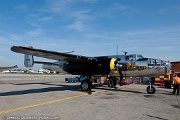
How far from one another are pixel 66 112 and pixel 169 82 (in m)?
17.7

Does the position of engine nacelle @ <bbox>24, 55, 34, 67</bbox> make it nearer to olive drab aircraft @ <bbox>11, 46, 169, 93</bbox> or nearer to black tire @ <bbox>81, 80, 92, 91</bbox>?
olive drab aircraft @ <bbox>11, 46, 169, 93</bbox>

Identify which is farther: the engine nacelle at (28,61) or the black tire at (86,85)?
the engine nacelle at (28,61)

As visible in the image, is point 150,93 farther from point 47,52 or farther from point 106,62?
point 47,52

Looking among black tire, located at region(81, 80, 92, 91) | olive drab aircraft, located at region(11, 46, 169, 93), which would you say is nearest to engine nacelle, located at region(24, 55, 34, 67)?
olive drab aircraft, located at region(11, 46, 169, 93)

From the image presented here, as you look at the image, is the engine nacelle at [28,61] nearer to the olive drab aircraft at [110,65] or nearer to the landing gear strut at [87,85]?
the olive drab aircraft at [110,65]

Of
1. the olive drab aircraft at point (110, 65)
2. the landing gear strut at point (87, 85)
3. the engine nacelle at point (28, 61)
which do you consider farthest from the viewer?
the engine nacelle at point (28, 61)

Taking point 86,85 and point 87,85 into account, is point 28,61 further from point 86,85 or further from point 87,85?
point 87,85

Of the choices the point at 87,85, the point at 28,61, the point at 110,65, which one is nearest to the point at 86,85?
the point at 87,85

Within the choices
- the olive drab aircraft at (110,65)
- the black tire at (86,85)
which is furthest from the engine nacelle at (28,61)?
the black tire at (86,85)

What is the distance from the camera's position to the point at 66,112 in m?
8.39

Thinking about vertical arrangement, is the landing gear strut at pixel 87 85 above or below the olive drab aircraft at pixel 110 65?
below

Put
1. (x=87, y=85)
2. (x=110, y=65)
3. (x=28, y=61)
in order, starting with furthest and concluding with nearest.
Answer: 1. (x=28, y=61)
2. (x=87, y=85)
3. (x=110, y=65)

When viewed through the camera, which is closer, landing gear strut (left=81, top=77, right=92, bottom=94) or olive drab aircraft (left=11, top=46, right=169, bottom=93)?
olive drab aircraft (left=11, top=46, right=169, bottom=93)

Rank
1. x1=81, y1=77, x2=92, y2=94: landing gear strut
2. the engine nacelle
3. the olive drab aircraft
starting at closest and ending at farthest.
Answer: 1. the olive drab aircraft
2. x1=81, y1=77, x2=92, y2=94: landing gear strut
3. the engine nacelle
